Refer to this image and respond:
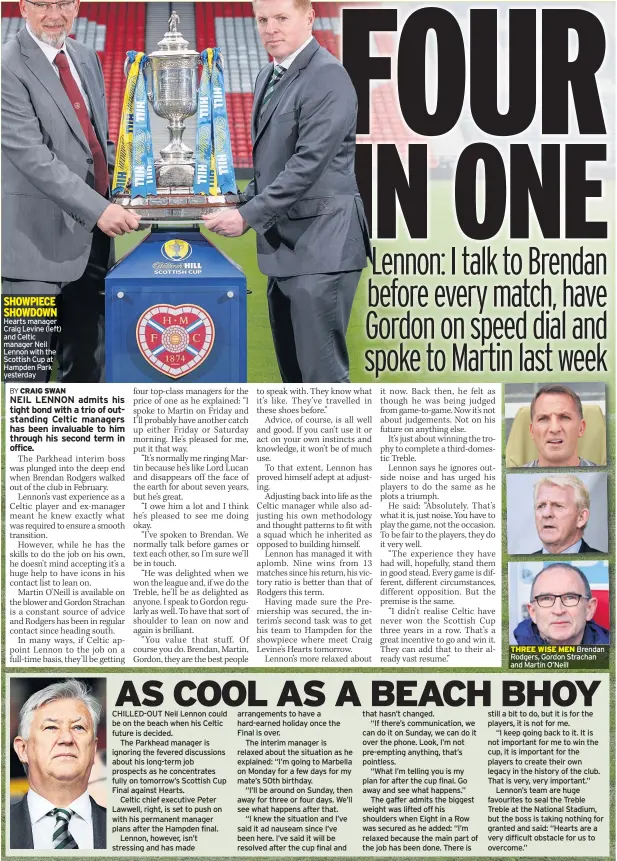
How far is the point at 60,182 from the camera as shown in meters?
5.29

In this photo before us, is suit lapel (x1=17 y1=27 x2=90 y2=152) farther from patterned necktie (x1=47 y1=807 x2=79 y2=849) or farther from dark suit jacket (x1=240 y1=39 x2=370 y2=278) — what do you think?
patterned necktie (x1=47 y1=807 x2=79 y2=849)

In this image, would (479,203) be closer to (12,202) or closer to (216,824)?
(12,202)

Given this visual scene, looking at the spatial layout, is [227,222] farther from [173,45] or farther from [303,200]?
[173,45]

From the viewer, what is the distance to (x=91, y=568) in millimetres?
5430

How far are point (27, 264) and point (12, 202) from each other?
0.99 ft

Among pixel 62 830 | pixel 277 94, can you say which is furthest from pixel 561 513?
pixel 62 830

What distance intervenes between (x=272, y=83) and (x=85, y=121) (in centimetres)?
91

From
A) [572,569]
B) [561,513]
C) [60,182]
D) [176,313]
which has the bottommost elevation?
[572,569]

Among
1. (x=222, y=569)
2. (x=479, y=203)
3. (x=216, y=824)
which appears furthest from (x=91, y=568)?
(x=479, y=203)

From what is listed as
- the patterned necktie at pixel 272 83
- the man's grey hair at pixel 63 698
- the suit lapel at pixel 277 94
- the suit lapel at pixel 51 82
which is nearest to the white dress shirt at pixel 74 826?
the man's grey hair at pixel 63 698

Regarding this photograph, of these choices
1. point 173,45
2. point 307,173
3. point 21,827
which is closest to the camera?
point 307,173

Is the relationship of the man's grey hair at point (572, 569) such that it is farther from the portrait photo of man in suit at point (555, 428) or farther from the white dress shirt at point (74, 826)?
the white dress shirt at point (74, 826)

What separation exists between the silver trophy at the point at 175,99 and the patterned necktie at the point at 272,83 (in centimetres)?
32

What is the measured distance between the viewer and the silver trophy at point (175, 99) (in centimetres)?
529
